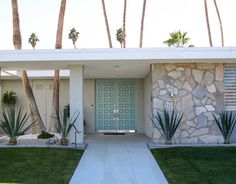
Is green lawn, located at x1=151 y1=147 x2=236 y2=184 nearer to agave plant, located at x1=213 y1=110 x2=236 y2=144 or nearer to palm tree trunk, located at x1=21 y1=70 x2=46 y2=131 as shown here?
agave plant, located at x1=213 y1=110 x2=236 y2=144

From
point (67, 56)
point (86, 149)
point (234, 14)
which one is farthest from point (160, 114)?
point (234, 14)

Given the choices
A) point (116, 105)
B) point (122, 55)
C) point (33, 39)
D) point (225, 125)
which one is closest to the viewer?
point (122, 55)

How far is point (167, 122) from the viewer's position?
11.4m

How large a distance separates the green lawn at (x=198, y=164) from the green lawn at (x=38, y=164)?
7.59ft

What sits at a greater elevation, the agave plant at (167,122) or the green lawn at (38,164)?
the agave plant at (167,122)

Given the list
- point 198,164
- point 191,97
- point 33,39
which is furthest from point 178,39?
point 198,164

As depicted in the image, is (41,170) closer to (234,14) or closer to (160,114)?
(160,114)

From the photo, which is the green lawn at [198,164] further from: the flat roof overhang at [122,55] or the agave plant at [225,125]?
the flat roof overhang at [122,55]

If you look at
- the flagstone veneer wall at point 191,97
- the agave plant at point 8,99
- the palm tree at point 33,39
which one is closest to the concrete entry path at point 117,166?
the flagstone veneer wall at point 191,97

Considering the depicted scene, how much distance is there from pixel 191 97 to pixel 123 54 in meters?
2.96

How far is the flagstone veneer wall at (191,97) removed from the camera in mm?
12016

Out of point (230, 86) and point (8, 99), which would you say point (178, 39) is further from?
point (230, 86)

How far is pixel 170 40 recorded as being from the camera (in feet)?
92.1

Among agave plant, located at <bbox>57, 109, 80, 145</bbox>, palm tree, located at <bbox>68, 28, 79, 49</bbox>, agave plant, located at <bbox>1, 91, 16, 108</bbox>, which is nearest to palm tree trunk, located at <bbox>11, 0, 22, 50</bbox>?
agave plant, located at <bbox>1, 91, 16, 108</bbox>
